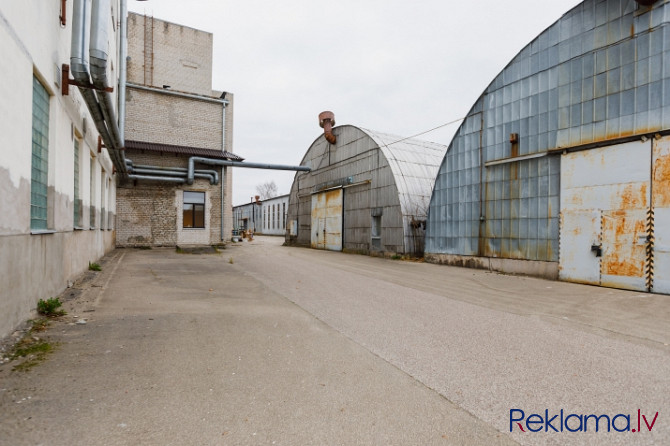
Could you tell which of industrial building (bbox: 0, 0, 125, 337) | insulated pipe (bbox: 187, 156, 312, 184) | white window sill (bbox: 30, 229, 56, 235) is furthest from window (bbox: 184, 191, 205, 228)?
white window sill (bbox: 30, 229, 56, 235)

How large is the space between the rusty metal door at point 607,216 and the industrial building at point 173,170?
18.1 m

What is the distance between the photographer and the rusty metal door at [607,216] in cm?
901

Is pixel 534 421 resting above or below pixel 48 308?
below

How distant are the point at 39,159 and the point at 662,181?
1237 cm

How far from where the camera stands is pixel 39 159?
224 inches

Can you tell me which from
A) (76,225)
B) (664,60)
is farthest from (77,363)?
(664,60)

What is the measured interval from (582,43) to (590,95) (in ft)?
5.26

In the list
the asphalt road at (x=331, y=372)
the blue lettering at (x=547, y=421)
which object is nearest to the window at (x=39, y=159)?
the asphalt road at (x=331, y=372)

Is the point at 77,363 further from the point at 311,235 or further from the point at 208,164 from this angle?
the point at 311,235

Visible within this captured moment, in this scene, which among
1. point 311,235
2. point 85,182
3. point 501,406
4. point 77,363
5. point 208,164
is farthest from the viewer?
point 311,235

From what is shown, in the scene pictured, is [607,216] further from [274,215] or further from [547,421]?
[274,215]

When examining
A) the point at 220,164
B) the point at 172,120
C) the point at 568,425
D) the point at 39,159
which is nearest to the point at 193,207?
the point at 220,164

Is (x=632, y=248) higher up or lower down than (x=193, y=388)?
higher up

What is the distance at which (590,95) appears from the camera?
1027cm
